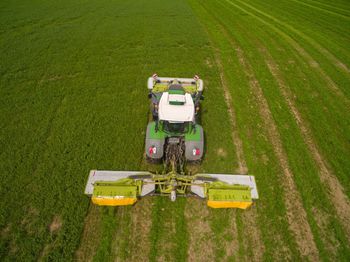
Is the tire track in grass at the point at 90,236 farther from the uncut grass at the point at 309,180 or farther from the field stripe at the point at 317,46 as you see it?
the field stripe at the point at 317,46

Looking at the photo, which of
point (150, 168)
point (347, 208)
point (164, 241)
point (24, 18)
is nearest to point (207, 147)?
point (150, 168)

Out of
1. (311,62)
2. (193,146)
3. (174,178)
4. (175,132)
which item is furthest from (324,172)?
(311,62)

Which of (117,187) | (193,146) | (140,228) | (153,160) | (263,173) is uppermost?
(193,146)

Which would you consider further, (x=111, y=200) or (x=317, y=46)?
(x=317, y=46)

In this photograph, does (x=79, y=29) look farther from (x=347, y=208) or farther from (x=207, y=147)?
(x=347, y=208)

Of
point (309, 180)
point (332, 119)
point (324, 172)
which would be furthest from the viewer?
point (332, 119)

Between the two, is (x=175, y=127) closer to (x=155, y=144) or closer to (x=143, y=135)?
(x=155, y=144)
